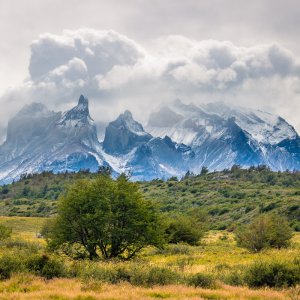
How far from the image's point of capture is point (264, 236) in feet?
177

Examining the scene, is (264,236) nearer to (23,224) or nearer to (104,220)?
(104,220)

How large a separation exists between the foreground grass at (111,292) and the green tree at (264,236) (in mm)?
31315

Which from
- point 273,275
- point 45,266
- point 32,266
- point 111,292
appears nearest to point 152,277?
point 111,292

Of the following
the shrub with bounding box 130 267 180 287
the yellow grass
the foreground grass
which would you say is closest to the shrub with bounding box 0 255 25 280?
the foreground grass

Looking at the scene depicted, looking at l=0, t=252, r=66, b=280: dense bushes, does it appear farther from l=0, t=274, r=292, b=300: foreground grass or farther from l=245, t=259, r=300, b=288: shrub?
l=245, t=259, r=300, b=288: shrub

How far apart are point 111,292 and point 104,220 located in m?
20.1

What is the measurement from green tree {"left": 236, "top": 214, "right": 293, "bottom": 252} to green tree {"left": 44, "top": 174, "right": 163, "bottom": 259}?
14986 mm

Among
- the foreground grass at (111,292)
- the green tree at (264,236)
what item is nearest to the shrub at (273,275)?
the foreground grass at (111,292)

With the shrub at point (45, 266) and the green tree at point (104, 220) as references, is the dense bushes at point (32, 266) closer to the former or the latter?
the shrub at point (45, 266)

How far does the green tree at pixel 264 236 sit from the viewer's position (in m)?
53.4

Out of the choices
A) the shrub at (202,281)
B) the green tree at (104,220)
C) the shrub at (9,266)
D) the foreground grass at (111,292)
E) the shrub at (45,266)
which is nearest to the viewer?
the foreground grass at (111,292)

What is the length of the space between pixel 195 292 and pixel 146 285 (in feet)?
10.9

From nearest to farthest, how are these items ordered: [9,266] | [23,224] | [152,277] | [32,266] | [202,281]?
[202,281]
[152,277]
[9,266]
[32,266]
[23,224]

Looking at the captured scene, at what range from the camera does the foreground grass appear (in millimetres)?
19595
